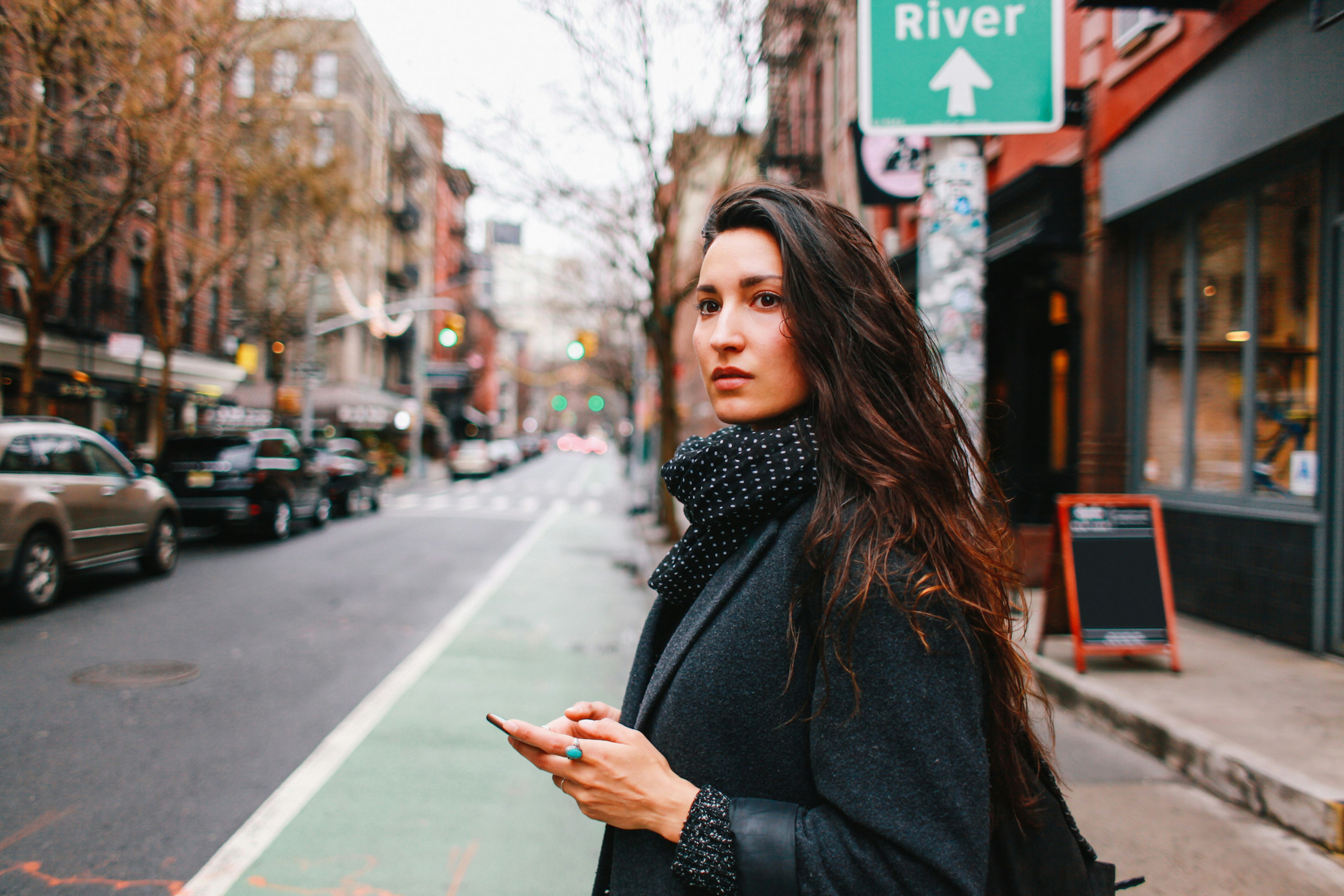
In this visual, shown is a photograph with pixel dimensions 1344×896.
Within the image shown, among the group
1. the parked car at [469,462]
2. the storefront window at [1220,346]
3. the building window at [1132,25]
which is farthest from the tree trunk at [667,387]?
the parked car at [469,462]

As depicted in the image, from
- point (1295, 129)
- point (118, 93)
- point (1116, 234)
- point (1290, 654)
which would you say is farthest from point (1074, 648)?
point (118, 93)

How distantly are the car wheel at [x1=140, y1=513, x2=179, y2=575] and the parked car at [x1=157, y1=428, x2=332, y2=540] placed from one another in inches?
115

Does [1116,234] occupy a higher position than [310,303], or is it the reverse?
[310,303]

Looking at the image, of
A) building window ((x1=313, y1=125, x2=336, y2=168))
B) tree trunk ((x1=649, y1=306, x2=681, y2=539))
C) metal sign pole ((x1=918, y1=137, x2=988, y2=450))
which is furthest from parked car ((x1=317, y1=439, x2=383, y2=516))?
metal sign pole ((x1=918, y1=137, x2=988, y2=450))

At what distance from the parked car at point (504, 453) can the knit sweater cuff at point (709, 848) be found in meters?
44.3

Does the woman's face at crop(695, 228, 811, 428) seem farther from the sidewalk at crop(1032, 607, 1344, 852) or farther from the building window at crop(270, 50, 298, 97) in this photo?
the building window at crop(270, 50, 298, 97)

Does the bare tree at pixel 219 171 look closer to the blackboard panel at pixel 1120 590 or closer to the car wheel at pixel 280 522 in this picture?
the car wheel at pixel 280 522

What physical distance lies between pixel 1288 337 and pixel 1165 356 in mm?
1548

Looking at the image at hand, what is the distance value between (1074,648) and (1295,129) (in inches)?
161

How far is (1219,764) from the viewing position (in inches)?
161

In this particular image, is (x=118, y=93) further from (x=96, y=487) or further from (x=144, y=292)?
(x=144, y=292)

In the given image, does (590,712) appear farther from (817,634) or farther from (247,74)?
(247,74)

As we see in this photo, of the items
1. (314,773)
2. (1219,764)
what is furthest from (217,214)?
(1219,764)

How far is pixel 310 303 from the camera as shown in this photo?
2444cm
